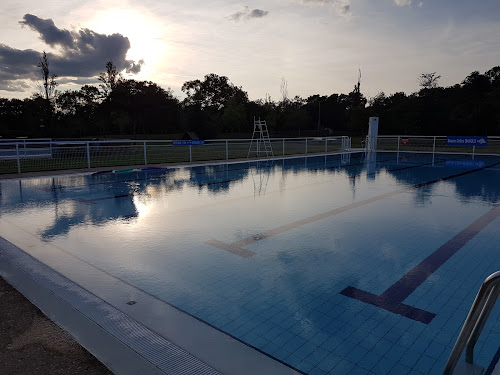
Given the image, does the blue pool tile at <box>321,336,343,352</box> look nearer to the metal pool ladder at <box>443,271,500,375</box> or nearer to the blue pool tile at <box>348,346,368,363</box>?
the blue pool tile at <box>348,346,368,363</box>

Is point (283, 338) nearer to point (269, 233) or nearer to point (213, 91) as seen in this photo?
point (269, 233)

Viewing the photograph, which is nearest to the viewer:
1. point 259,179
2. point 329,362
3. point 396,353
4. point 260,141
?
point 329,362

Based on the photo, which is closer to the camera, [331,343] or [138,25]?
[331,343]

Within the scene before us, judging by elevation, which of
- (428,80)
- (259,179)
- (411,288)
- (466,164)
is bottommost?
(411,288)

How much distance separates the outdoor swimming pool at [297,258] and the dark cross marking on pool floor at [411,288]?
0.06 feet

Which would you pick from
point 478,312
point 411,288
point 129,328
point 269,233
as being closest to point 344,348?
point 478,312

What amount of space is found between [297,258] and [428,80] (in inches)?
2273

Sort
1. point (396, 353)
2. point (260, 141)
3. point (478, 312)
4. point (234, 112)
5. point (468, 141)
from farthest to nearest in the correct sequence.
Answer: point (234, 112) → point (468, 141) → point (260, 141) → point (396, 353) → point (478, 312)

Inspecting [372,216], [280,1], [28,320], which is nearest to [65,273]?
[28,320]

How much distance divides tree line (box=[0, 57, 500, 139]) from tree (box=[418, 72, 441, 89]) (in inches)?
5.4

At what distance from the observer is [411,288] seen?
3482 mm

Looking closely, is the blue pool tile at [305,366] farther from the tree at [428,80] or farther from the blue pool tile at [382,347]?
the tree at [428,80]

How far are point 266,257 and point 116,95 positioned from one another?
5313 cm

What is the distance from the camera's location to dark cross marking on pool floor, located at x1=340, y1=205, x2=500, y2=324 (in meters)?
3.00
